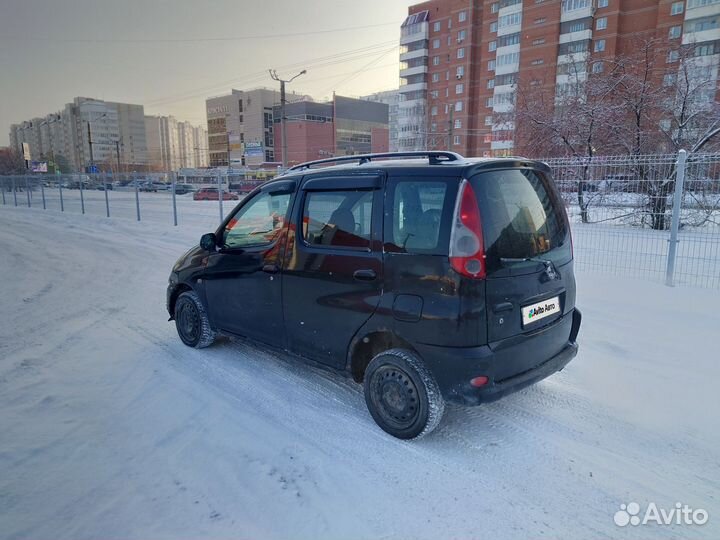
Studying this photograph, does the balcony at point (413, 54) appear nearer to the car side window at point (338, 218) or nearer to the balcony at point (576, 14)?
the balcony at point (576, 14)

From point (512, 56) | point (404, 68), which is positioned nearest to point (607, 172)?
point (512, 56)

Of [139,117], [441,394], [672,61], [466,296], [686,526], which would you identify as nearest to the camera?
[686,526]

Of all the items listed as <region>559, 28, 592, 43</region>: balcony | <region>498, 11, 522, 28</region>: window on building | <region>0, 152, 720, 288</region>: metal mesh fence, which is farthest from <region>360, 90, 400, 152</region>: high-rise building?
<region>0, 152, 720, 288</region>: metal mesh fence

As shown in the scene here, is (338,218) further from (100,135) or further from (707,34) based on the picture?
(100,135)

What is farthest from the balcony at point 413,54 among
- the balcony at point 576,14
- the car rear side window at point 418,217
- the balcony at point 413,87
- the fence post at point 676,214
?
the car rear side window at point 418,217

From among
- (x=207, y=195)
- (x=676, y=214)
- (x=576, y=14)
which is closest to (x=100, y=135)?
(x=207, y=195)

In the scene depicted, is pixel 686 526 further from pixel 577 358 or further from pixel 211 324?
pixel 211 324

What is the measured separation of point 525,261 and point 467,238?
1.75 feet

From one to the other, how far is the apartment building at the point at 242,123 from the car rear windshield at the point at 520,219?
9363cm

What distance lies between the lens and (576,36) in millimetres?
54812

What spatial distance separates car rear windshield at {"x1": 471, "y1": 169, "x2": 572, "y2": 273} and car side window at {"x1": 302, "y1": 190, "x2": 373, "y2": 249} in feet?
2.72

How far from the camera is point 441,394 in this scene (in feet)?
9.68

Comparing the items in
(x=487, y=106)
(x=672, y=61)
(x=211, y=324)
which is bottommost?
(x=211, y=324)

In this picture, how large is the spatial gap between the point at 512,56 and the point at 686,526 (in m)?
68.1
